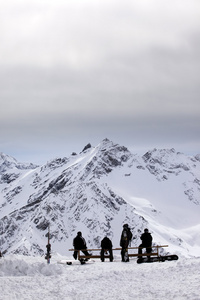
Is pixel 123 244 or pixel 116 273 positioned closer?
pixel 116 273

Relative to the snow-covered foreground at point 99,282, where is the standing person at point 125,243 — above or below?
above

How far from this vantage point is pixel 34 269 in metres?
18.4

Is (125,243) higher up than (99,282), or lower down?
higher up

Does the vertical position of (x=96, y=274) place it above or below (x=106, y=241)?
below

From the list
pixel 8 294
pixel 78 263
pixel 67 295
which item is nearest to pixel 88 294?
pixel 67 295

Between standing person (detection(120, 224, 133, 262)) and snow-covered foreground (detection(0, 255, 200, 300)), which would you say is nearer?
snow-covered foreground (detection(0, 255, 200, 300))

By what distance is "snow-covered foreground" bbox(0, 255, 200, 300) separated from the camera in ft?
45.6

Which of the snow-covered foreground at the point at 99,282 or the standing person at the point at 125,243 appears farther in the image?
the standing person at the point at 125,243

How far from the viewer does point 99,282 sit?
16.0 m

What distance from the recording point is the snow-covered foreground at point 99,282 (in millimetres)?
13898

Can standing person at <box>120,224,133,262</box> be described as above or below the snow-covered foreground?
above

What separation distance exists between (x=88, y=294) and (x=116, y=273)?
3630 mm

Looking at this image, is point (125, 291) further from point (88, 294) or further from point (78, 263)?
point (78, 263)

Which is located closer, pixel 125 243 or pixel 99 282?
pixel 99 282
